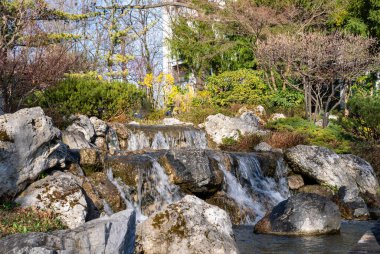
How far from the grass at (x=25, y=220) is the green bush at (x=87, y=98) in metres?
6.98

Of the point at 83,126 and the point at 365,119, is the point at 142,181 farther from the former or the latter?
the point at 365,119

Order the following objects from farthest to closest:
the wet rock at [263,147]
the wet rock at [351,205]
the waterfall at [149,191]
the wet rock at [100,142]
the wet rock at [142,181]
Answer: the wet rock at [263,147], the wet rock at [100,142], the wet rock at [351,205], the wet rock at [142,181], the waterfall at [149,191]

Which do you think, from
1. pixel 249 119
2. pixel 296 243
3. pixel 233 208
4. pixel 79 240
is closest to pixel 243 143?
pixel 249 119

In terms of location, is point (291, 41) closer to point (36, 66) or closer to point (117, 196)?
point (36, 66)

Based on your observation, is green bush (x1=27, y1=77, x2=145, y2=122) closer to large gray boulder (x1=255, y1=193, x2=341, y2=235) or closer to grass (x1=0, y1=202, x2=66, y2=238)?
grass (x1=0, y1=202, x2=66, y2=238)

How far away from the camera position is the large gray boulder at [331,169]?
47.9 feet

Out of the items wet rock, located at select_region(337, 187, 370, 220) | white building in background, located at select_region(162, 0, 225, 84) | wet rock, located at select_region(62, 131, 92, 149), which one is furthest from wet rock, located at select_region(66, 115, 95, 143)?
white building in background, located at select_region(162, 0, 225, 84)

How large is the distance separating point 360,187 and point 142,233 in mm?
9127

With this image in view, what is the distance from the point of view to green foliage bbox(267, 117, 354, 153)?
57.9 feet

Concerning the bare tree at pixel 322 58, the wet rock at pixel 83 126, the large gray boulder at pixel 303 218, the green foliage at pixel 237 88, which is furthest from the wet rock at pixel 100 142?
the green foliage at pixel 237 88

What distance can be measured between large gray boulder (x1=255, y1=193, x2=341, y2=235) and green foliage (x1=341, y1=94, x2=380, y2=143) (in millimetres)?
8056

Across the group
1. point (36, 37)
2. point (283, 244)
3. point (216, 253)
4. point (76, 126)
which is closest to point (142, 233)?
point (216, 253)

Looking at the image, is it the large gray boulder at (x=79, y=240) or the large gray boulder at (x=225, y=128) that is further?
the large gray boulder at (x=225, y=128)

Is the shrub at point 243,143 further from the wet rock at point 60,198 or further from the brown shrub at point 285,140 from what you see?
the wet rock at point 60,198
